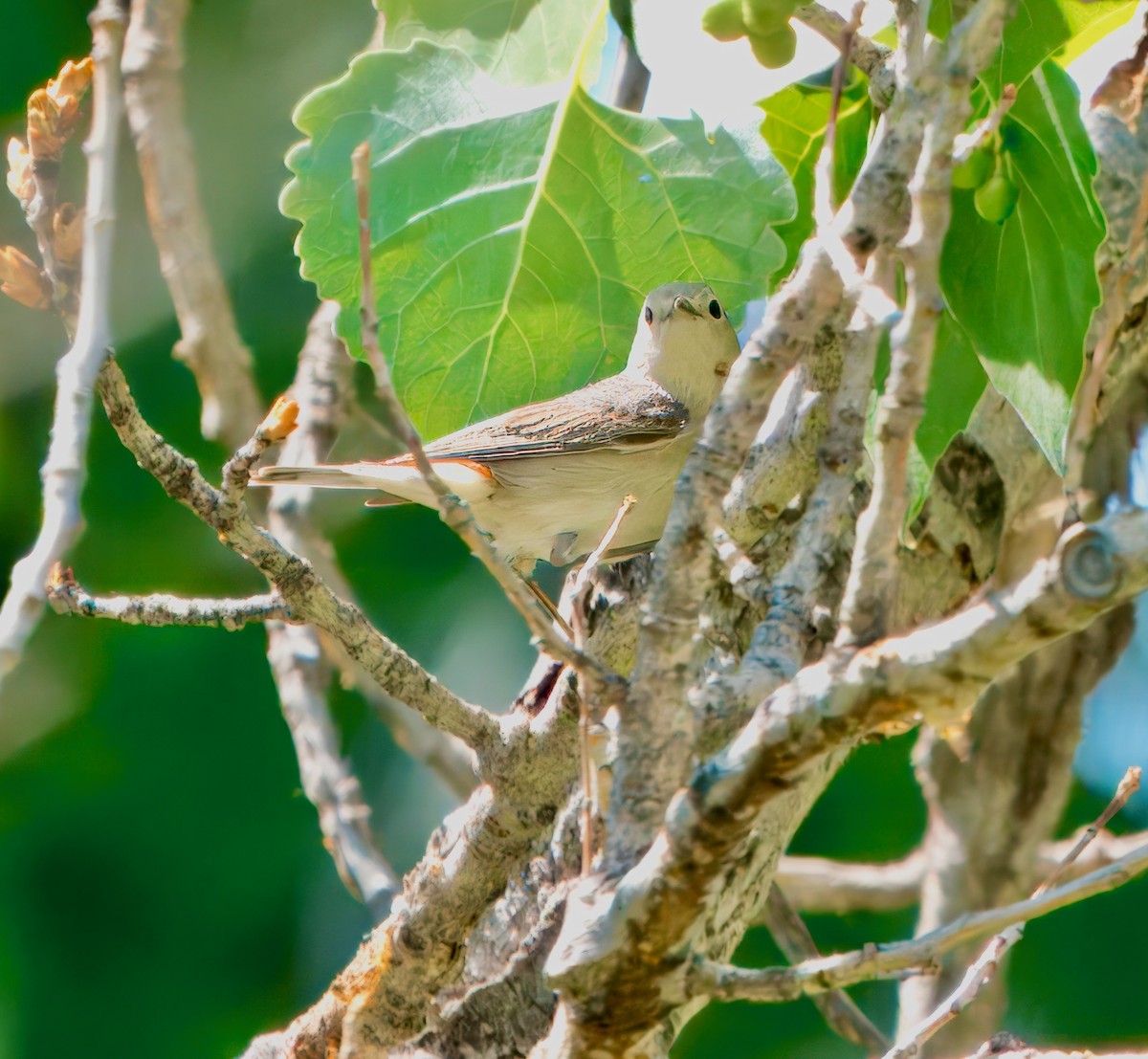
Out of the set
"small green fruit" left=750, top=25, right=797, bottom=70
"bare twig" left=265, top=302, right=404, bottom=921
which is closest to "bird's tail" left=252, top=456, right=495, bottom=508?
"bare twig" left=265, top=302, right=404, bottom=921

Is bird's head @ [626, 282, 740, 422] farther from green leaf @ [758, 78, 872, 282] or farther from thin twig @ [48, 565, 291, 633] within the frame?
thin twig @ [48, 565, 291, 633]

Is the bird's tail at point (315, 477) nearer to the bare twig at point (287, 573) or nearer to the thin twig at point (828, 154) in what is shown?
the bare twig at point (287, 573)

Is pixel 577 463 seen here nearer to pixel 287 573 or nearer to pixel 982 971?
pixel 287 573

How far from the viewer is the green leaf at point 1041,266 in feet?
6.12

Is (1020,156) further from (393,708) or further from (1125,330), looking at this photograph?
(393,708)

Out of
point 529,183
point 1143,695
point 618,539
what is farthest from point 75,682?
point 1143,695

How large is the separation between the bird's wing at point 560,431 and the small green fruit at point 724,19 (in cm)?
108

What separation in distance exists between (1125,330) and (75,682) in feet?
11.8

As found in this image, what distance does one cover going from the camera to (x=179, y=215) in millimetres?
3518

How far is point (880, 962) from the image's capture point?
115 centimetres

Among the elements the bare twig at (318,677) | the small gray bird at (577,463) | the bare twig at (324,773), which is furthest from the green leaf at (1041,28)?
the bare twig at (324,773)

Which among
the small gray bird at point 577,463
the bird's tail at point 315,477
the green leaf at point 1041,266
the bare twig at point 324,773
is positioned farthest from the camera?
the bare twig at point 324,773

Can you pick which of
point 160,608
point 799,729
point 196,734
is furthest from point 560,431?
point 196,734

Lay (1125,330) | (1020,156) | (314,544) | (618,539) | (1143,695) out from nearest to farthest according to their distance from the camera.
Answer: (1020,156)
(1125,330)
(618,539)
(314,544)
(1143,695)
